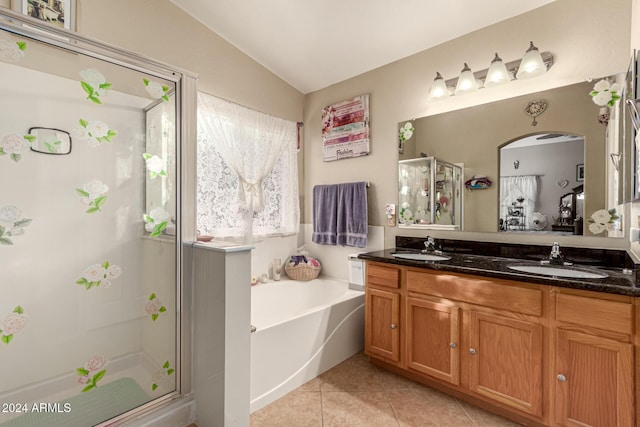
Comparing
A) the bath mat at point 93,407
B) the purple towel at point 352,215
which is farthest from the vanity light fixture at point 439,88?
the bath mat at point 93,407

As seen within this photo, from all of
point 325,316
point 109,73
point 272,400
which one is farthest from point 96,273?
point 325,316

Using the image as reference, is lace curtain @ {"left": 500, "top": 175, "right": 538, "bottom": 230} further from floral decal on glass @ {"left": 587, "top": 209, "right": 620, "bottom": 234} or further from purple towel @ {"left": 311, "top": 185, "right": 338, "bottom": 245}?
purple towel @ {"left": 311, "top": 185, "right": 338, "bottom": 245}

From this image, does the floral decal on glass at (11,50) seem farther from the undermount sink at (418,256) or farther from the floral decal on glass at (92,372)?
the undermount sink at (418,256)

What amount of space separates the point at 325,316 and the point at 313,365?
1.12 ft

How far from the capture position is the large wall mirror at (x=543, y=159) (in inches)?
70.1

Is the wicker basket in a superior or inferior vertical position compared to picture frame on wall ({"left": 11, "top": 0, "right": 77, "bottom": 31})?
inferior

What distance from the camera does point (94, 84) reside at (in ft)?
4.64

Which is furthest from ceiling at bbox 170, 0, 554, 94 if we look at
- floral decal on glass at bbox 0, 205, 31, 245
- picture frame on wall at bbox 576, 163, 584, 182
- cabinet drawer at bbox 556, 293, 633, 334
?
floral decal on glass at bbox 0, 205, 31, 245

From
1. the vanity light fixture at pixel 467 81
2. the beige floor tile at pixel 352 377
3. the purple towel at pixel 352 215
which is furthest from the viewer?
the purple towel at pixel 352 215

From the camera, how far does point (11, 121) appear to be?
1.28 m

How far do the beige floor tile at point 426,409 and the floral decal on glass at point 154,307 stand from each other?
1462 millimetres

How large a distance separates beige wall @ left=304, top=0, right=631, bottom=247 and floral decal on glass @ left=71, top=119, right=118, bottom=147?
6.87 feet

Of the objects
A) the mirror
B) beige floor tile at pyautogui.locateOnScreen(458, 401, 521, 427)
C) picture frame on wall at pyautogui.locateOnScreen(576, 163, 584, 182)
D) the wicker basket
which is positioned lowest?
beige floor tile at pyautogui.locateOnScreen(458, 401, 521, 427)

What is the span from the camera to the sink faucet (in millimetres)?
1881
